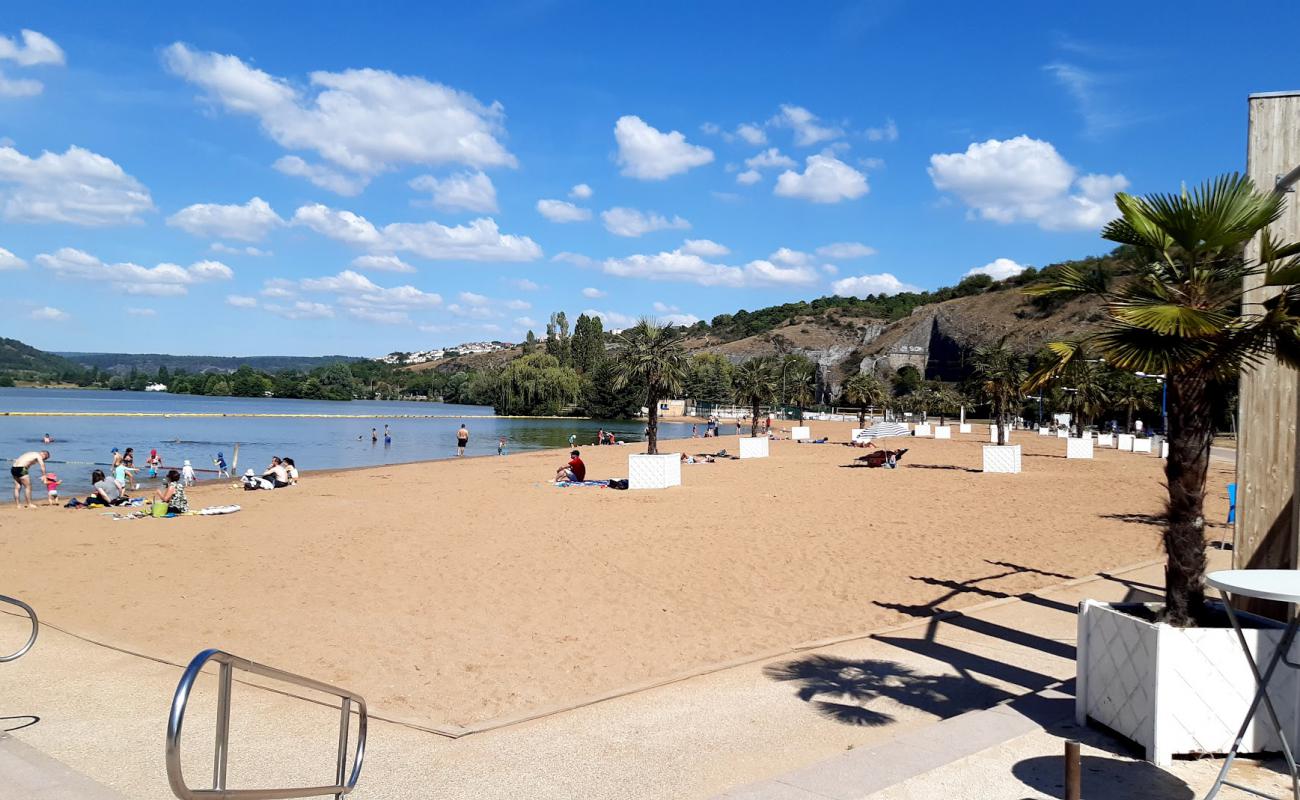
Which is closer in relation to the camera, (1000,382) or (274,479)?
(274,479)

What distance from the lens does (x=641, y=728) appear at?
17.1ft

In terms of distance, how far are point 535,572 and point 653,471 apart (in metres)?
9.95

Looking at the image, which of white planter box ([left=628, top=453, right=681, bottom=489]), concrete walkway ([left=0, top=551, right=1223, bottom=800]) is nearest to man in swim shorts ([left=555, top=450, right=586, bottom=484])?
white planter box ([left=628, top=453, right=681, bottom=489])

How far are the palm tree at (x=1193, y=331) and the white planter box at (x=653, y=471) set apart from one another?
1548 cm

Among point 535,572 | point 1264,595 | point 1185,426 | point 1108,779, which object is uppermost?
point 1185,426

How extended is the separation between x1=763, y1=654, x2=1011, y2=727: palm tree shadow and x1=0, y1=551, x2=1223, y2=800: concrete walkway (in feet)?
0.06

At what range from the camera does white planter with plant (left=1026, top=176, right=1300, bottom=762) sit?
4328 mm

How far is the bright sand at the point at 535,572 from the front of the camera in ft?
23.4

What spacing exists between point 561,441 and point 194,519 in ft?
126

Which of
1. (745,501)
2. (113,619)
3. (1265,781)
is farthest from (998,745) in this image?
(745,501)

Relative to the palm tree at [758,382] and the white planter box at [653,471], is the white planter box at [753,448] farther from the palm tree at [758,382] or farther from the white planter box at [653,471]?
the palm tree at [758,382]

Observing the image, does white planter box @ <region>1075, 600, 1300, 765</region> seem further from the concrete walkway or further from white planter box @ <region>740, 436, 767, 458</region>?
white planter box @ <region>740, 436, 767, 458</region>

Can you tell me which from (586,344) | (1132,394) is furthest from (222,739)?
(586,344)

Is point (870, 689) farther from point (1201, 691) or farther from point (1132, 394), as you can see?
point (1132, 394)
